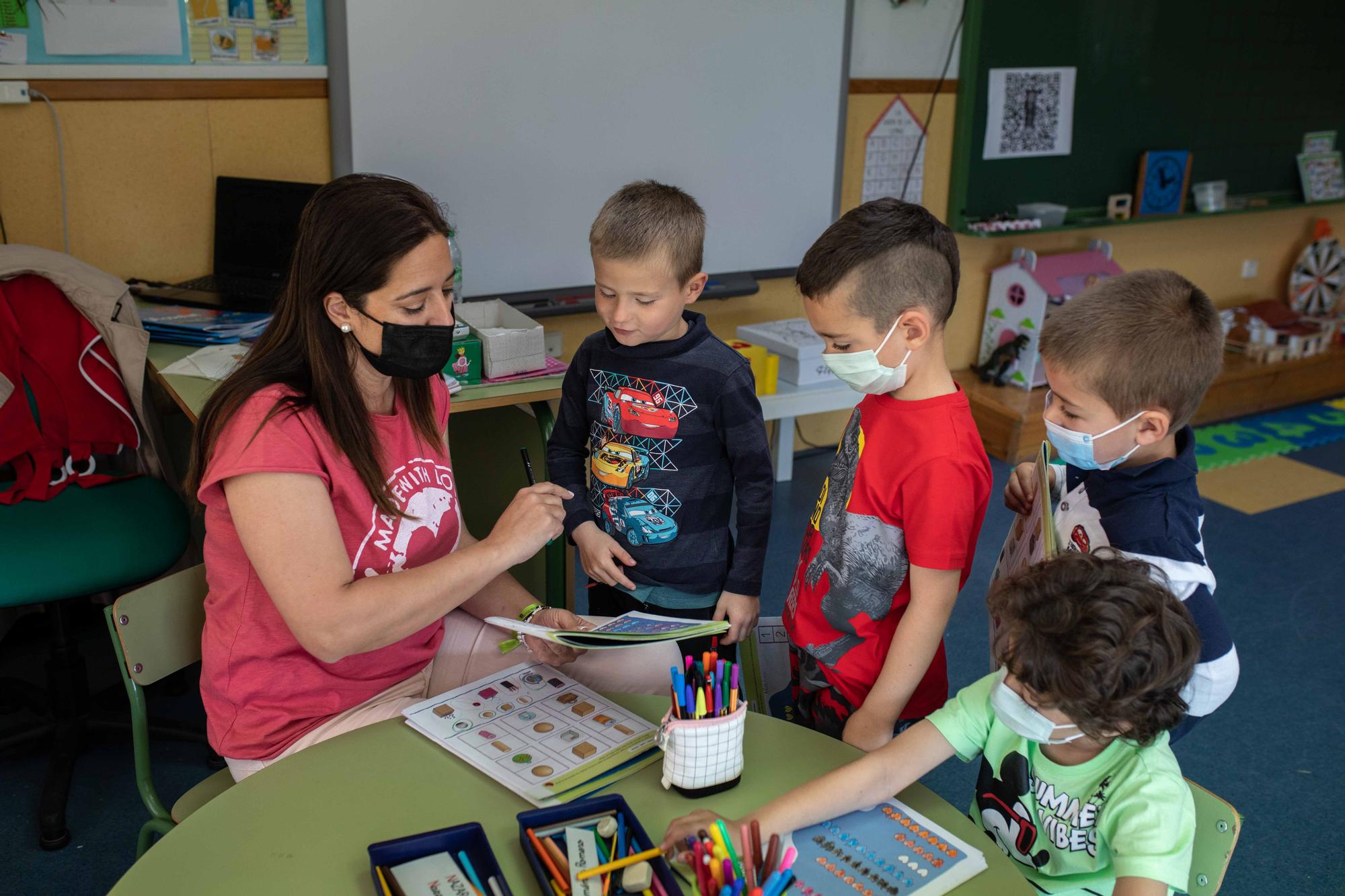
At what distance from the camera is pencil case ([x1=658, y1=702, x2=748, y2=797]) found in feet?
3.51

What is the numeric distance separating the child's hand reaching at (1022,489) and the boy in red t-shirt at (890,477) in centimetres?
18

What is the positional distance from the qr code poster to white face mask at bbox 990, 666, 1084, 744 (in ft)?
10.8

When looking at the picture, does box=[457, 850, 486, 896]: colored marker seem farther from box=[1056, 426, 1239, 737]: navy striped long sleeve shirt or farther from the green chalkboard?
the green chalkboard

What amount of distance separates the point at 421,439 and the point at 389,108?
158 centimetres

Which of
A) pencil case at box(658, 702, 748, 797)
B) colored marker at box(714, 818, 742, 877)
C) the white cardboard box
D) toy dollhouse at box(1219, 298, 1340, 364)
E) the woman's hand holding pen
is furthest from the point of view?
toy dollhouse at box(1219, 298, 1340, 364)

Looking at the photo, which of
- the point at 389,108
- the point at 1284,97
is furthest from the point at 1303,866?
the point at 1284,97

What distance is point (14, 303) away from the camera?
207cm

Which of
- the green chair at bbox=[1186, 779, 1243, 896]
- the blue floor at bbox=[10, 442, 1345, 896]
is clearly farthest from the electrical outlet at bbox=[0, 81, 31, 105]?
the green chair at bbox=[1186, 779, 1243, 896]

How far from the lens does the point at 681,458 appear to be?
1782 mm

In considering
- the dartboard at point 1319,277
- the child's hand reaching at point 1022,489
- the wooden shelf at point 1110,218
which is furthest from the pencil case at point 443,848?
the dartboard at point 1319,277

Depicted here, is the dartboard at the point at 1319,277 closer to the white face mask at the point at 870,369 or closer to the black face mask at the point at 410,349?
the white face mask at the point at 870,369

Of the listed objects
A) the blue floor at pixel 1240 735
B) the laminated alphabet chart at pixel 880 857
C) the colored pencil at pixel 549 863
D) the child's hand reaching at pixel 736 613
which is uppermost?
the colored pencil at pixel 549 863

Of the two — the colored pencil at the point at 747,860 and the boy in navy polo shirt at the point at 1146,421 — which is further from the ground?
the boy in navy polo shirt at the point at 1146,421

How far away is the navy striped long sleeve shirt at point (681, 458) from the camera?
1.76 metres
